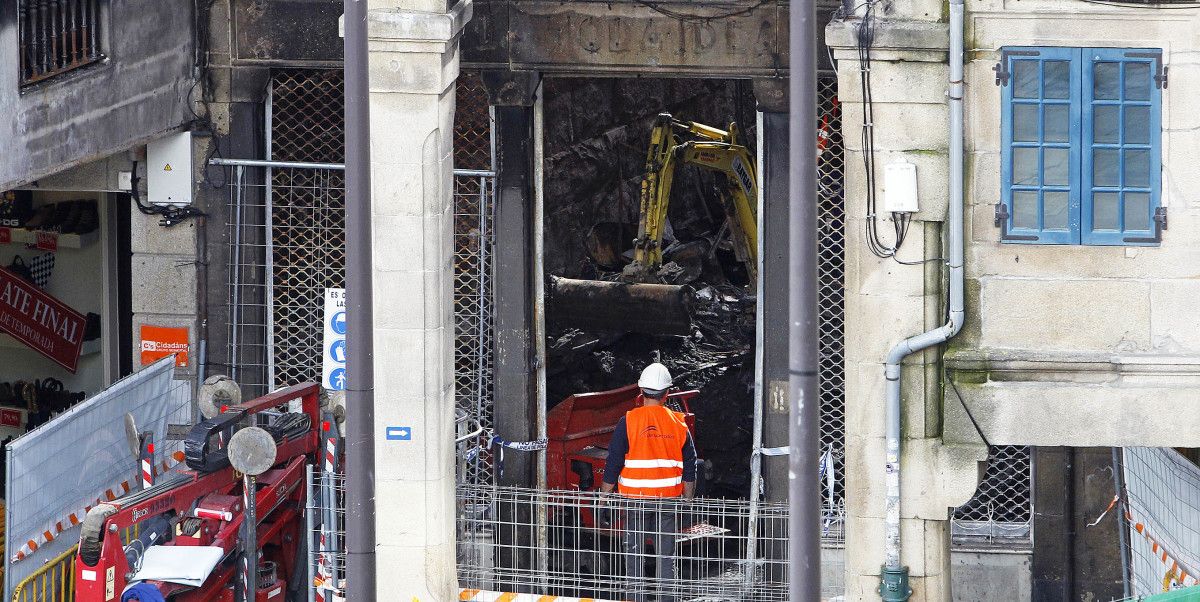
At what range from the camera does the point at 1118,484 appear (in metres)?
13.5

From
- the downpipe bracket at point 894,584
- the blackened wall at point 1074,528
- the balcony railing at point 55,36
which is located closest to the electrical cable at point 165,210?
the balcony railing at point 55,36

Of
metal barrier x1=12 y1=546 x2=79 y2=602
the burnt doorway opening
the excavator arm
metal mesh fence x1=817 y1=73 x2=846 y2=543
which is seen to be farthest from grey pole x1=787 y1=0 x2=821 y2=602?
the burnt doorway opening

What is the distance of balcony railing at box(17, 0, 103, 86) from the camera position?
42.5 ft

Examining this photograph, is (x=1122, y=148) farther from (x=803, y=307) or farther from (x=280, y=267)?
(x=280, y=267)

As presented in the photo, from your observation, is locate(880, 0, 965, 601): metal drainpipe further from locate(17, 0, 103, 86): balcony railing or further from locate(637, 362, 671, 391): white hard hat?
locate(17, 0, 103, 86): balcony railing

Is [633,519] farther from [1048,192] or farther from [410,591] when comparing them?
[1048,192]

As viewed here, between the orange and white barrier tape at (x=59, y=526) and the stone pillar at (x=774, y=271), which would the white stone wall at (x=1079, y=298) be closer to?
the stone pillar at (x=774, y=271)

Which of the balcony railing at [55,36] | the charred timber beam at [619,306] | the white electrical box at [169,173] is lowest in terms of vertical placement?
the charred timber beam at [619,306]

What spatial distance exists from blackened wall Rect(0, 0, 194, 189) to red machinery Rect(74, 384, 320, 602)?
257cm

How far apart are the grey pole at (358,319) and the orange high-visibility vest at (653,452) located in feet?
11.1

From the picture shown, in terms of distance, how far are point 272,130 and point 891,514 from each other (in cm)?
667

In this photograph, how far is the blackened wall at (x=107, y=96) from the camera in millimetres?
12836

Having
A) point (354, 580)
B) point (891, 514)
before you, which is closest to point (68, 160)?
point (354, 580)

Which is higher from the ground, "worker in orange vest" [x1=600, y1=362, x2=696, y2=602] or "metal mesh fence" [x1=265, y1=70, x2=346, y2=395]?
"metal mesh fence" [x1=265, y1=70, x2=346, y2=395]
